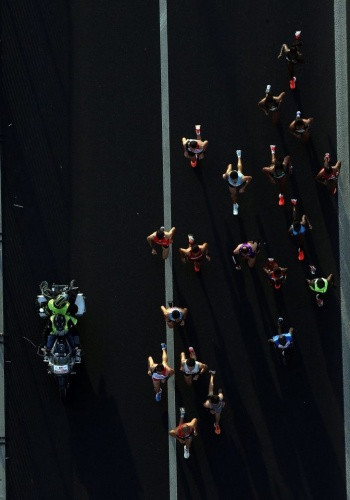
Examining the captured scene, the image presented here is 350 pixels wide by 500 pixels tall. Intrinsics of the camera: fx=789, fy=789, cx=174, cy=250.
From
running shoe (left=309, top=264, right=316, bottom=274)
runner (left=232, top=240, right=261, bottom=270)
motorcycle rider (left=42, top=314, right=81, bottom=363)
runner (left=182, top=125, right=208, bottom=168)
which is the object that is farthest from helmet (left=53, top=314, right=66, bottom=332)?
running shoe (left=309, top=264, right=316, bottom=274)

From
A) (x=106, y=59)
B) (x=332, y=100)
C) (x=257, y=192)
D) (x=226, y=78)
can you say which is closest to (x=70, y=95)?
(x=106, y=59)

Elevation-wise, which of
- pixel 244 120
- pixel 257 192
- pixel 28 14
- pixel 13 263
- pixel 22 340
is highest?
pixel 28 14

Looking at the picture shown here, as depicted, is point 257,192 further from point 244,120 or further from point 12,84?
point 12,84

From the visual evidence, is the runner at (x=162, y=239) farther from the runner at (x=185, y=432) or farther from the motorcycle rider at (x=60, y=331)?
the runner at (x=185, y=432)

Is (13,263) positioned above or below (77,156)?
below

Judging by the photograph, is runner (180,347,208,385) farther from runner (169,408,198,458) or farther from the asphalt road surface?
runner (169,408,198,458)

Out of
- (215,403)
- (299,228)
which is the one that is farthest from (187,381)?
(299,228)
